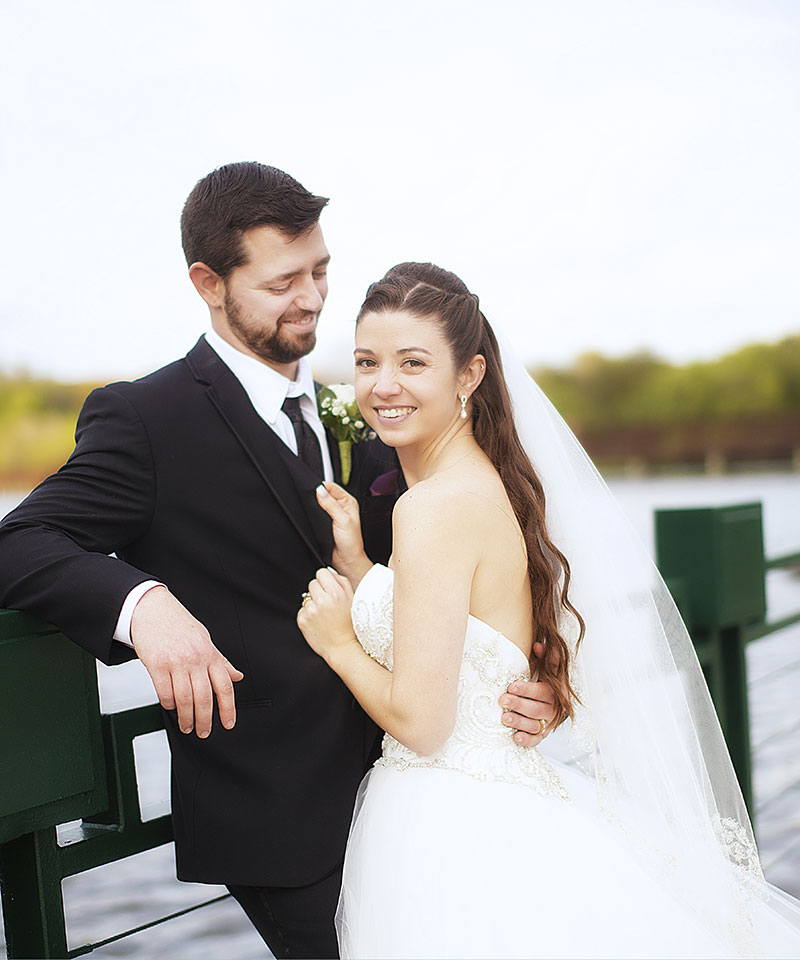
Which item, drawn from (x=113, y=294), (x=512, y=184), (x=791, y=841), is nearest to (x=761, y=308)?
(x=512, y=184)

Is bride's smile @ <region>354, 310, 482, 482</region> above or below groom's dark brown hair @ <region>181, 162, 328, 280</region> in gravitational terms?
below

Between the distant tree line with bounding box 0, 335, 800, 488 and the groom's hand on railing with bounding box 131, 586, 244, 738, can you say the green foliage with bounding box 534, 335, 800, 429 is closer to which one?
the distant tree line with bounding box 0, 335, 800, 488

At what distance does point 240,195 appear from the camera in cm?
208

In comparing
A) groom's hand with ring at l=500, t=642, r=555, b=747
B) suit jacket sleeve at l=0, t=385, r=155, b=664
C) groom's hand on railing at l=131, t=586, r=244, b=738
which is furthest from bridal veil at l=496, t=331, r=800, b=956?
suit jacket sleeve at l=0, t=385, r=155, b=664

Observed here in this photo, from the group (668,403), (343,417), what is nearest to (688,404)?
(668,403)

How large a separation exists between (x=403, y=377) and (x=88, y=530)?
66cm

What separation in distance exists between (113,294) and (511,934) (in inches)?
1491

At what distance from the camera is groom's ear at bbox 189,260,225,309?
7.00ft

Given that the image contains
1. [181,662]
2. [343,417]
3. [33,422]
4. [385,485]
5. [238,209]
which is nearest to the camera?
[181,662]

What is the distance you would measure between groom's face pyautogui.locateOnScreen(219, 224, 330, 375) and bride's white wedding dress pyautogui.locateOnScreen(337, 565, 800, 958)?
20.0 inches

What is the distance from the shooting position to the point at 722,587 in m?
3.36

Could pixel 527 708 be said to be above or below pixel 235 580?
below

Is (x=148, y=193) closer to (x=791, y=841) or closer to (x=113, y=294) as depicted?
(x=113, y=294)

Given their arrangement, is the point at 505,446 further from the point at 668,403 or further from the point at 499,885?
the point at 668,403
